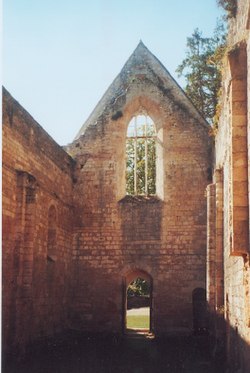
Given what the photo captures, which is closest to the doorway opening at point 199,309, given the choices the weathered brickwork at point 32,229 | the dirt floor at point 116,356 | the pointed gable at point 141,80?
the dirt floor at point 116,356

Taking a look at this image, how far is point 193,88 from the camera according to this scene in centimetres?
2080

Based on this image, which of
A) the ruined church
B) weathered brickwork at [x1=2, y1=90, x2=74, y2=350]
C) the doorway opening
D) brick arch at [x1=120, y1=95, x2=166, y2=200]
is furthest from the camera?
brick arch at [x1=120, y1=95, x2=166, y2=200]

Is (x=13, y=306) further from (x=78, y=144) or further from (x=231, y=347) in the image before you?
(x=78, y=144)

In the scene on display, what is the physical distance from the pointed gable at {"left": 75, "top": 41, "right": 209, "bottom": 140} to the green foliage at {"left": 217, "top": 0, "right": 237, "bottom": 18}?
8.28m

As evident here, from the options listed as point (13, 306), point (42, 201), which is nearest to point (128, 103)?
point (42, 201)

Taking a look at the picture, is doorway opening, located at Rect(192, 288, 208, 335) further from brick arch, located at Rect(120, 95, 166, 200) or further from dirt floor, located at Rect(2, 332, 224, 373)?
brick arch, located at Rect(120, 95, 166, 200)

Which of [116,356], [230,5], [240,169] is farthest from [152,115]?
[240,169]

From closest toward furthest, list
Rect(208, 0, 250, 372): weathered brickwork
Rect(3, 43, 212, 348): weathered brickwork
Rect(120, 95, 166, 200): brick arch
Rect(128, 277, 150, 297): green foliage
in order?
Rect(208, 0, 250, 372): weathered brickwork → Rect(3, 43, 212, 348): weathered brickwork → Rect(120, 95, 166, 200): brick arch → Rect(128, 277, 150, 297): green foliage

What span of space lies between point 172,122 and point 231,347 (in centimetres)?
900

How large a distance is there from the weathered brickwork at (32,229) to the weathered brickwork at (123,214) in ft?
0.29

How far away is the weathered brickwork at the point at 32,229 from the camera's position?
32.8 ft

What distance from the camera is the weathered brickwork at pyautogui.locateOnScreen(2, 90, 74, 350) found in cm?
999

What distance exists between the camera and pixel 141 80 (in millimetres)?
16266

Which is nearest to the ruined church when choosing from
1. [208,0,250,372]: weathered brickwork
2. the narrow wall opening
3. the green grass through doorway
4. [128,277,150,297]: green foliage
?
the green grass through doorway
